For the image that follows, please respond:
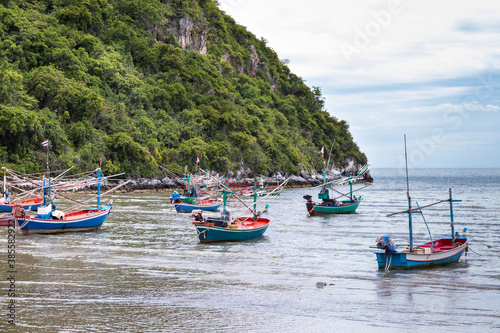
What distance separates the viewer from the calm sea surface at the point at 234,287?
16.2 meters

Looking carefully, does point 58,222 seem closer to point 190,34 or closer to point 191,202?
point 191,202

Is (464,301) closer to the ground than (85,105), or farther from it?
closer to the ground

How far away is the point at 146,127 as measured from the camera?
291 ft

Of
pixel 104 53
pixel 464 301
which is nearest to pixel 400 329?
pixel 464 301

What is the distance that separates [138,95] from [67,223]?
61.2m

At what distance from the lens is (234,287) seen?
66.7ft

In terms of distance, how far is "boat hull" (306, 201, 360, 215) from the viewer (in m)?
51.1

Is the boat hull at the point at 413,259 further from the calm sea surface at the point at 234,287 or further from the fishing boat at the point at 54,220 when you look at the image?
the fishing boat at the point at 54,220

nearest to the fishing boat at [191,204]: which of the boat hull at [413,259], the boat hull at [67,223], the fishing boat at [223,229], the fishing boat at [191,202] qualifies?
the fishing boat at [191,202]

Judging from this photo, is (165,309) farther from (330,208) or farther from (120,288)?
(330,208)

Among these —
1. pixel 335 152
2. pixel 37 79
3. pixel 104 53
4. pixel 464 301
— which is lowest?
pixel 464 301

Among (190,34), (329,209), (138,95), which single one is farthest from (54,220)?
(190,34)

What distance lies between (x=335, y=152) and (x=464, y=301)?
128880mm

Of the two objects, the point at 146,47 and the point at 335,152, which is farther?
the point at 335,152
